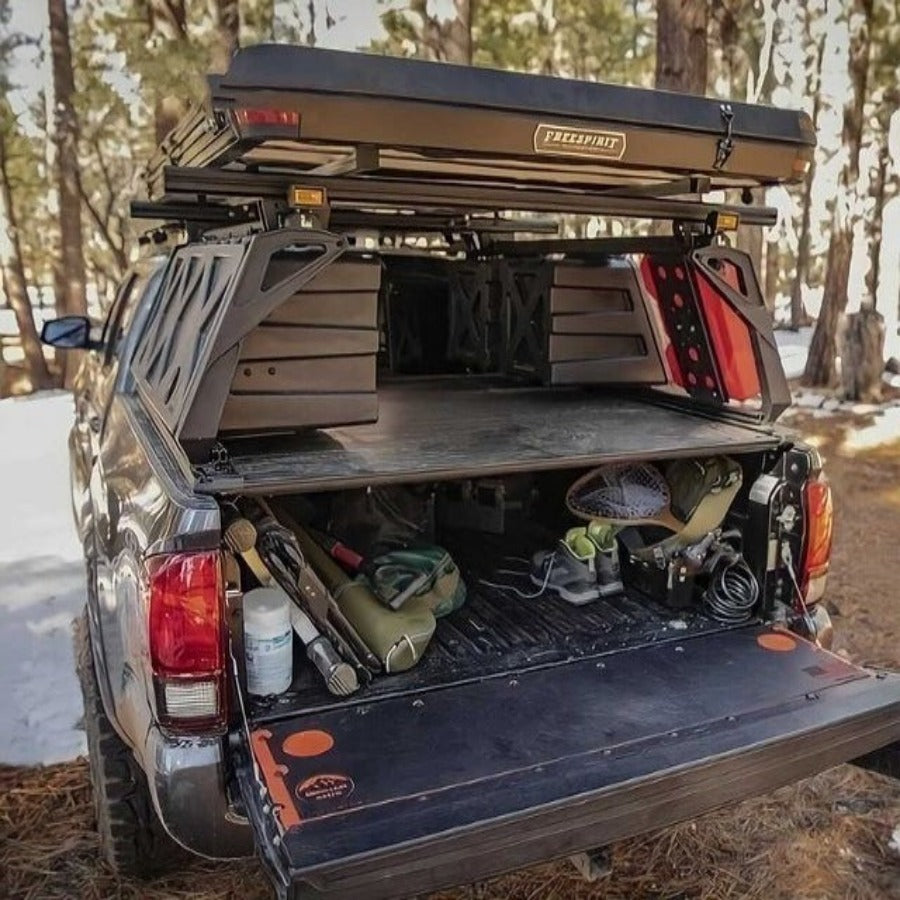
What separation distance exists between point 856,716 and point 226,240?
2.24 meters

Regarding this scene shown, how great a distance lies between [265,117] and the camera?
6.38ft

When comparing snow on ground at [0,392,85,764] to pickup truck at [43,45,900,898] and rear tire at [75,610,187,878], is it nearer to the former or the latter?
pickup truck at [43,45,900,898]

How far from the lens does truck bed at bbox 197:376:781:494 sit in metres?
2.38

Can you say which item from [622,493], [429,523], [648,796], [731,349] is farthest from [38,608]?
[648,796]

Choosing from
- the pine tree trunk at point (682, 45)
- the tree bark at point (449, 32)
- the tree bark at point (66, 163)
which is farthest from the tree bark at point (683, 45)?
the tree bark at point (66, 163)

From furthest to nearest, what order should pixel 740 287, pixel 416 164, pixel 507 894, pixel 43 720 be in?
pixel 43 720 < pixel 740 287 < pixel 507 894 < pixel 416 164

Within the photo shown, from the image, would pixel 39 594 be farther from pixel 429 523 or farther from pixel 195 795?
pixel 195 795

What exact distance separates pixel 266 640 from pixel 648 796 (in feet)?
3.26

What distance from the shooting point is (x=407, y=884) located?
1.77 m

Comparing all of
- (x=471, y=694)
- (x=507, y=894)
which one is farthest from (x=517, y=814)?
(x=507, y=894)

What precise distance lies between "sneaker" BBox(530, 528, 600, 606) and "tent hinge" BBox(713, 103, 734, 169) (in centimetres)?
132

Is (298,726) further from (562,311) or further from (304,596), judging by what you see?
(562,311)

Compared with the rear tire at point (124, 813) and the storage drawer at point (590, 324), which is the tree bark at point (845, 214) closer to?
the storage drawer at point (590, 324)

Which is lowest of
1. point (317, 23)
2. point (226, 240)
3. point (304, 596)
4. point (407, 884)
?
point (407, 884)
